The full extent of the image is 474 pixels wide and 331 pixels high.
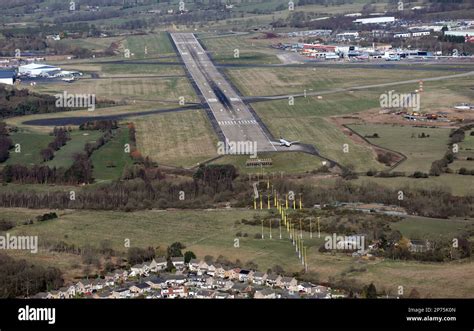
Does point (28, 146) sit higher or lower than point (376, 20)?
lower

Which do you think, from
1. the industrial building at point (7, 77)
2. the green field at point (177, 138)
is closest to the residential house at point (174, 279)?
the green field at point (177, 138)

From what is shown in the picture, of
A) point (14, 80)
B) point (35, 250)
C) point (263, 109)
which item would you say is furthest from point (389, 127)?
point (14, 80)

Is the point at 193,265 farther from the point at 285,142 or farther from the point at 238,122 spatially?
the point at 238,122

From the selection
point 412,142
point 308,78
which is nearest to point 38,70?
point 308,78

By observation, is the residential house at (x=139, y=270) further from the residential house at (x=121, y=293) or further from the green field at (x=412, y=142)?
the green field at (x=412, y=142)

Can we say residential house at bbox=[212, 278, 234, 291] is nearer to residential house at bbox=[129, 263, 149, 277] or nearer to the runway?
residential house at bbox=[129, 263, 149, 277]

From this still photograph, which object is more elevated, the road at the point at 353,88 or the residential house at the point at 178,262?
the road at the point at 353,88
